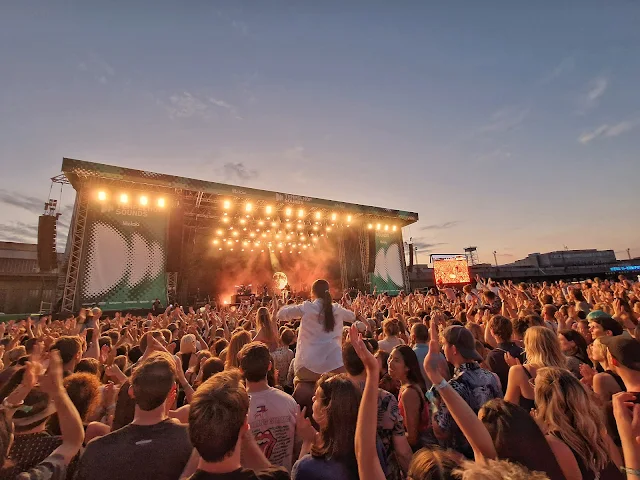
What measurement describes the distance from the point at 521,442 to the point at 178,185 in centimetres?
1703

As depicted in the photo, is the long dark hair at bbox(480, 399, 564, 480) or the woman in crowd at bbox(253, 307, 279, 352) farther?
the woman in crowd at bbox(253, 307, 279, 352)

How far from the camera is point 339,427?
1725 mm

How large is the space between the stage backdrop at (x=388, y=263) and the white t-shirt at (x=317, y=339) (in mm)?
20534

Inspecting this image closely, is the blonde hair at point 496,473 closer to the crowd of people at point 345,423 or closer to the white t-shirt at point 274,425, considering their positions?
the crowd of people at point 345,423

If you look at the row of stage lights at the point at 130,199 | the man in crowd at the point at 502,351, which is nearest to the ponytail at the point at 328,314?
the man in crowd at the point at 502,351

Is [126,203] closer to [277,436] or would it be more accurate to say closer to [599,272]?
[277,436]

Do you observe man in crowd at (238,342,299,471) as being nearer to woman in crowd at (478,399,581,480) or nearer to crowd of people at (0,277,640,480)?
crowd of people at (0,277,640,480)

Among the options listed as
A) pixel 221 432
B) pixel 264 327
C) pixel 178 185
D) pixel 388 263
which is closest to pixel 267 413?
pixel 221 432

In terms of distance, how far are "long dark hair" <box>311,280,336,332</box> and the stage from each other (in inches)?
565

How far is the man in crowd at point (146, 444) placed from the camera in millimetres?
1559

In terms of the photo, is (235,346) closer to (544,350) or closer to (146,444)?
(146,444)

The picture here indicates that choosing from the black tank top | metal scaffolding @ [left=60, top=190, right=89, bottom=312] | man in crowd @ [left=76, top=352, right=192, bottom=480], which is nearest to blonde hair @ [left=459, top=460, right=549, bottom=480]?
man in crowd @ [left=76, top=352, right=192, bottom=480]

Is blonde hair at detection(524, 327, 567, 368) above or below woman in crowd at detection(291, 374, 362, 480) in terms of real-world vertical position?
above

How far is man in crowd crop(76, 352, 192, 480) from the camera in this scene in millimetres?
1559
